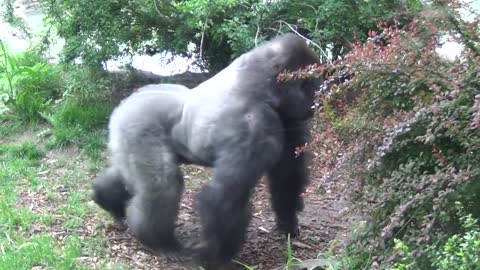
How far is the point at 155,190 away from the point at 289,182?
673mm

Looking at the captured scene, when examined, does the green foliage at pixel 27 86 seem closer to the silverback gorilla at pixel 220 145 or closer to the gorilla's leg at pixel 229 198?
the silverback gorilla at pixel 220 145

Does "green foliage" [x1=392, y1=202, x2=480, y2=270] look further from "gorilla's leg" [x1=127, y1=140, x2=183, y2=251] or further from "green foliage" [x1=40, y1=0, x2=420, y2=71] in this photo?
"green foliage" [x1=40, y1=0, x2=420, y2=71]

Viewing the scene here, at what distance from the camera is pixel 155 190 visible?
3.83 m

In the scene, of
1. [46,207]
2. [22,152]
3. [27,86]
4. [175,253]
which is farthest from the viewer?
[27,86]

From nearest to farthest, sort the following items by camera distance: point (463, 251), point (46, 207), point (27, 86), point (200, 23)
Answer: point (463, 251) → point (46, 207) → point (200, 23) → point (27, 86)

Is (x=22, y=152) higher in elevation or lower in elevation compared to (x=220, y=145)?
lower

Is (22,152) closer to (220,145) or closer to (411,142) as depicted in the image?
(220,145)

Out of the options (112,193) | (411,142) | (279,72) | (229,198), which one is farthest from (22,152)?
(411,142)

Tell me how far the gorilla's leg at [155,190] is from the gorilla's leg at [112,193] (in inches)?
10.4

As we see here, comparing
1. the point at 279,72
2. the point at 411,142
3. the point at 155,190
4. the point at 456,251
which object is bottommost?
the point at 155,190

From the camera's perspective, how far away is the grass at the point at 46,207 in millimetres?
3916

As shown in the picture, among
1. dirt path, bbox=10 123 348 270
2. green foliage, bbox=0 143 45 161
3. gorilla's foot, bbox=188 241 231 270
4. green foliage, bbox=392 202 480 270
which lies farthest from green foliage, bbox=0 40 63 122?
green foliage, bbox=392 202 480 270

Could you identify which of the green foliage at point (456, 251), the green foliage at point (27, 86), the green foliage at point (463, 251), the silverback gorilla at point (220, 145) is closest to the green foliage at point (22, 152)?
the green foliage at point (27, 86)

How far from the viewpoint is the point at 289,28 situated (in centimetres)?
511
